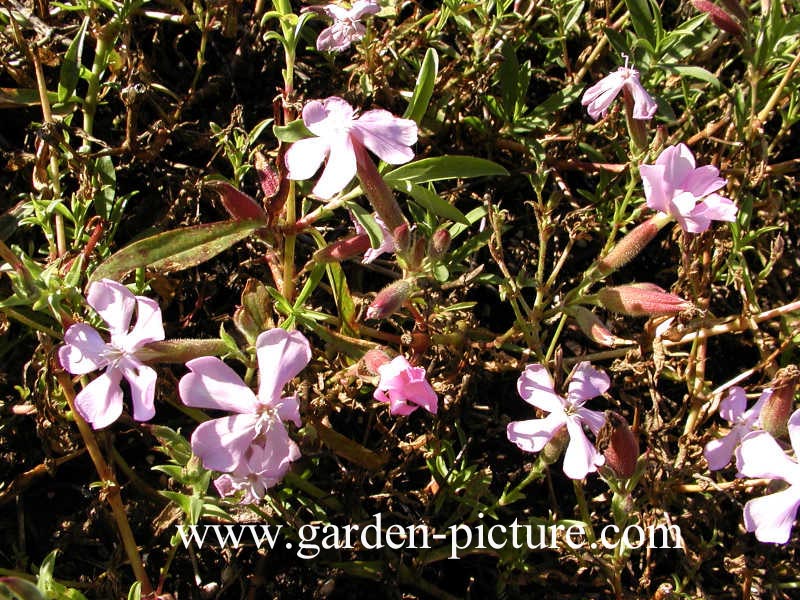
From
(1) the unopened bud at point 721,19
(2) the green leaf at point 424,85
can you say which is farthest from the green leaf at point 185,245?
(1) the unopened bud at point 721,19

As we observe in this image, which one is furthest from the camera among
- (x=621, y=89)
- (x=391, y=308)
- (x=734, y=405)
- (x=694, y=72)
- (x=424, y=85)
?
(x=694, y=72)

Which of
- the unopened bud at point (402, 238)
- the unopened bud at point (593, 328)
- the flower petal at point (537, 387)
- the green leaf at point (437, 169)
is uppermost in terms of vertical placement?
the green leaf at point (437, 169)

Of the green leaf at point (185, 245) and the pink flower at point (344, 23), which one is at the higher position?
the pink flower at point (344, 23)

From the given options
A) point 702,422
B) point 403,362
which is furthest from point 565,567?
point 403,362

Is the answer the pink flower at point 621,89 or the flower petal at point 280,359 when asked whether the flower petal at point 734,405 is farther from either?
the flower petal at point 280,359

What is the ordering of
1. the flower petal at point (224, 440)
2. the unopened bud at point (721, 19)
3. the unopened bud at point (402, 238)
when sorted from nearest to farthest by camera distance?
the flower petal at point (224, 440) < the unopened bud at point (402, 238) < the unopened bud at point (721, 19)

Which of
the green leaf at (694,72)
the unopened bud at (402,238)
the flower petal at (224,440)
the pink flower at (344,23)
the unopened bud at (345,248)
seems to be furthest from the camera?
the green leaf at (694,72)

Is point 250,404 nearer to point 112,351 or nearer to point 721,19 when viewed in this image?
point 112,351

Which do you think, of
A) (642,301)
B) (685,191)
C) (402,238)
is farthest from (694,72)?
(402,238)
